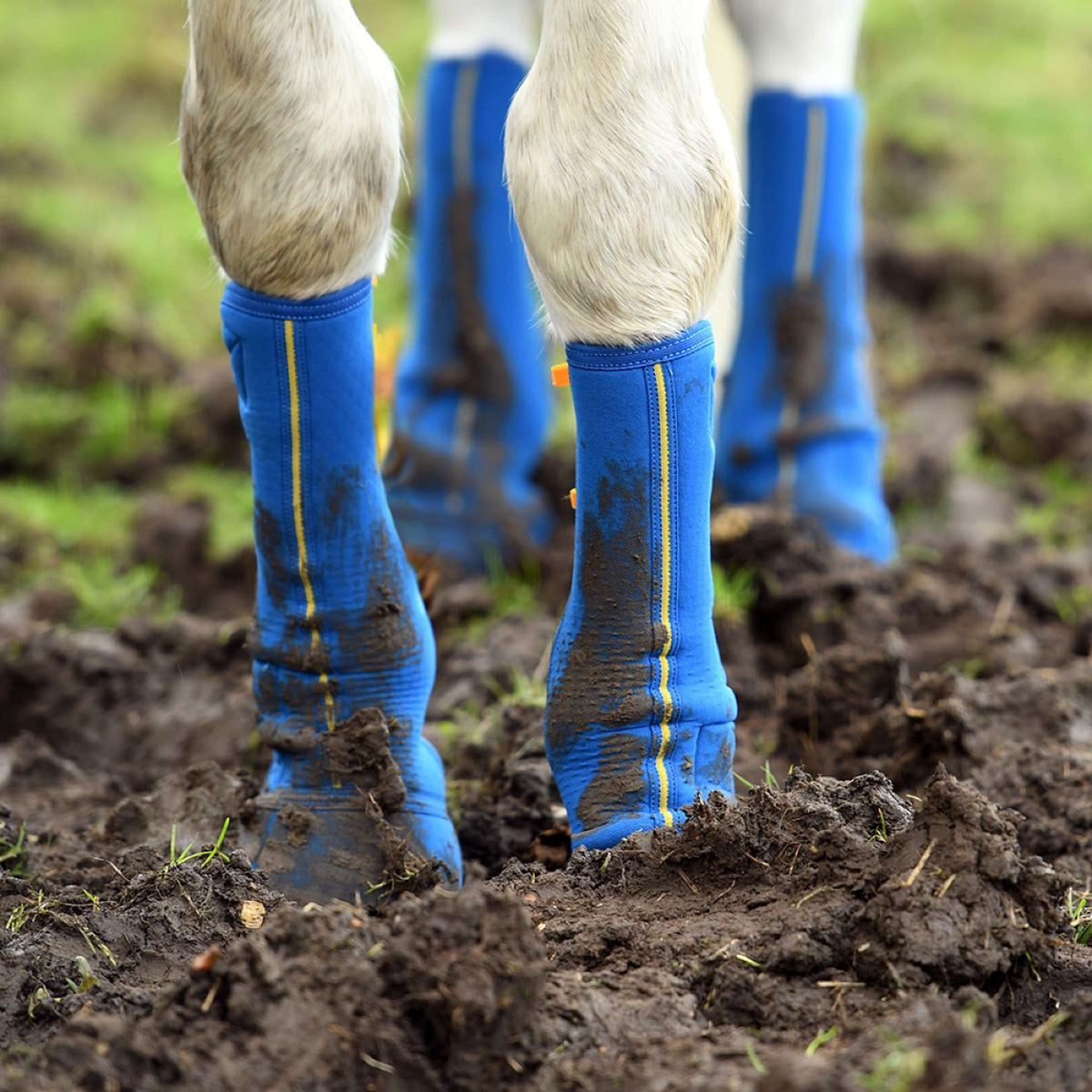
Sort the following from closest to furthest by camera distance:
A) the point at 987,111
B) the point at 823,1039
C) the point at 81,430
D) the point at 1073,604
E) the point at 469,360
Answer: the point at 823,1039 → the point at 1073,604 → the point at 469,360 → the point at 81,430 → the point at 987,111

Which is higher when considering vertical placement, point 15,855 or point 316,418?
point 316,418

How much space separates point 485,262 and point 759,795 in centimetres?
193

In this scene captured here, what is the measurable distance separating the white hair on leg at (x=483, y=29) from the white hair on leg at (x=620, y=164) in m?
1.55

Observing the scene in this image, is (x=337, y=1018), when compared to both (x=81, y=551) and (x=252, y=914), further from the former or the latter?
(x=81, y=551)

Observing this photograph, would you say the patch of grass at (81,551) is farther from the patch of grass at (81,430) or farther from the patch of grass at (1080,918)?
the patch of grass at (1080,918)

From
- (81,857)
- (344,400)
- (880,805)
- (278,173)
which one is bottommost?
(81,857)

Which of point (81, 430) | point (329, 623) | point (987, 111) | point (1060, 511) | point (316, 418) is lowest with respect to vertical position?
point (1060, 511)

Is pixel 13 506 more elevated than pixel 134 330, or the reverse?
pixel 134 330

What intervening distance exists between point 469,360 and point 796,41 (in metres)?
1.01

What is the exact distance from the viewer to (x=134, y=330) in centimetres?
437

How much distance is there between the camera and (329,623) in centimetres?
207

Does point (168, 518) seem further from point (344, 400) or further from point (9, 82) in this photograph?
point (9, 82)

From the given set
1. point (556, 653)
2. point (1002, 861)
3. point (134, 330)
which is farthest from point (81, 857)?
point (134, 330)

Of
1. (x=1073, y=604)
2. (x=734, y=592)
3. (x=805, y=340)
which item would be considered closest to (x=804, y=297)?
(x=805, y=340)
